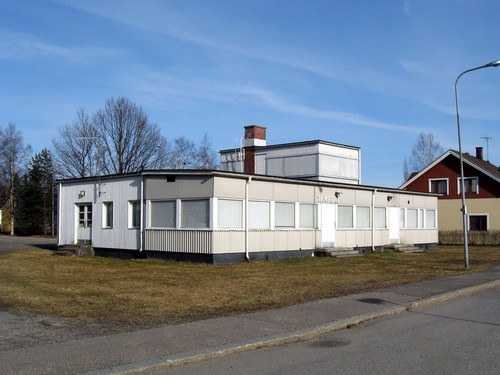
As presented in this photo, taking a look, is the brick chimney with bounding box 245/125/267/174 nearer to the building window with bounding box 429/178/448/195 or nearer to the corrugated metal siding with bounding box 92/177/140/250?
the corrugated metal siding with bounding box 92/177/140/250

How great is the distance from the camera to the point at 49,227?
191ft

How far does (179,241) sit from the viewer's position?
22.1m

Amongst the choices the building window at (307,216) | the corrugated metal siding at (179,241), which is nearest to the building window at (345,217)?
the building window at (307,216)

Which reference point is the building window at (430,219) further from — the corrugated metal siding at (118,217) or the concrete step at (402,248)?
the corrugated metal siding at (118,217)

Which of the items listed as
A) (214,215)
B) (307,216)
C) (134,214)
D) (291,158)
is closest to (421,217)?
(291,158)

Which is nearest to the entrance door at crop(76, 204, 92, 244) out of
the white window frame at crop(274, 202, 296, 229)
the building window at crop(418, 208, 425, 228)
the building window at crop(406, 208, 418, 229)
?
the white window frame at crop(274, 202, 296, 229)

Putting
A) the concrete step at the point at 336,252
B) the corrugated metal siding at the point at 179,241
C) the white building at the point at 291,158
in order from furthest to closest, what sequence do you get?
1. the white building at the point at 291,158
2. the concrete step at the point at 336,252
3. the corrugated metal siding at the point at 179,241

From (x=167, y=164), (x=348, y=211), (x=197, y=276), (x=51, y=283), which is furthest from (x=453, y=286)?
(x=167, y=164)

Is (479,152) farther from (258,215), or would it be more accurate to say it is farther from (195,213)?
(195,213)

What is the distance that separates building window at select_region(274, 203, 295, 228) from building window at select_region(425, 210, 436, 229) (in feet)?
49.0

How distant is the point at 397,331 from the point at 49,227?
178 feet

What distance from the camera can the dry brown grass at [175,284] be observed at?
11148 millimetres

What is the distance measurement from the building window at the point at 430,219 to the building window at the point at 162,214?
67.3 feet

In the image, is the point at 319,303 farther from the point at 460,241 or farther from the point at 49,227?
the point at 49,227
